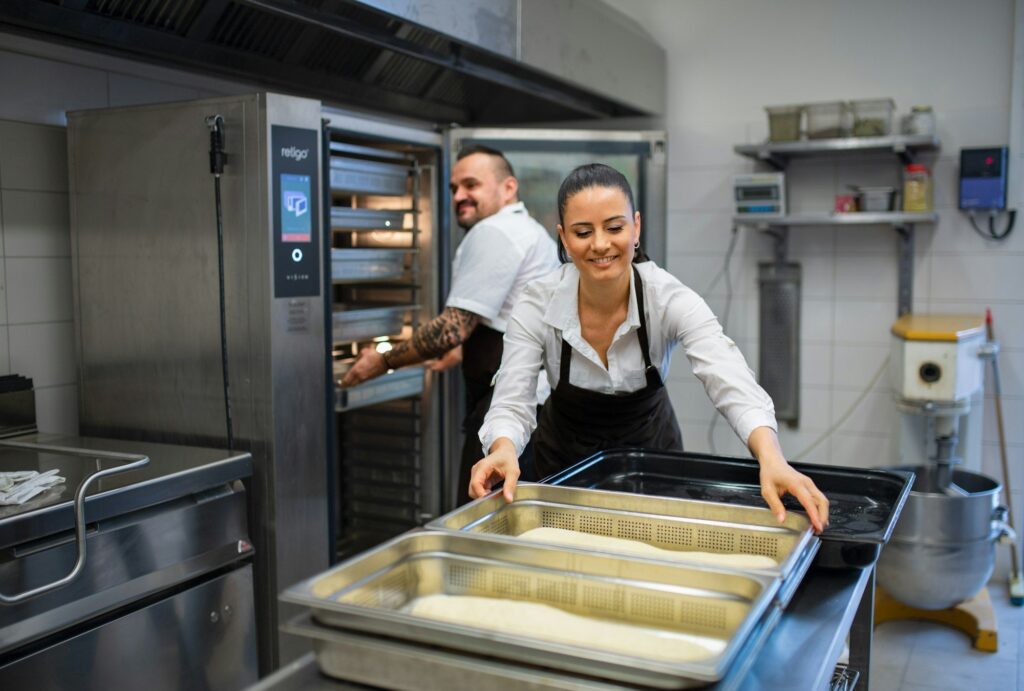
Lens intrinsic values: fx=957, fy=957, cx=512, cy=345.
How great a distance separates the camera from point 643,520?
5.49 feet

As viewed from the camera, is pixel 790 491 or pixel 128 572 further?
pixel 128 572

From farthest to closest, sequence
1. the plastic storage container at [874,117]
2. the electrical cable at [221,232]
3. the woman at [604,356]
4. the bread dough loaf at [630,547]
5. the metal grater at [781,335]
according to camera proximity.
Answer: the metal grater at [781,335] < the plastic storage container at [874,117] < the electrical cable at [221,232] < the woman at [604,356] < the bread dough loaf at [630,547]

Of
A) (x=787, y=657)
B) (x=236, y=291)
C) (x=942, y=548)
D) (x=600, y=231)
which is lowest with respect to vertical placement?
(x=942, y=548)

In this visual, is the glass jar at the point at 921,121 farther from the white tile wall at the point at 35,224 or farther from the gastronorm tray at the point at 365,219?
the white tile wall at the point at 35,224

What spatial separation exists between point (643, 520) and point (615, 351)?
2.42 ft

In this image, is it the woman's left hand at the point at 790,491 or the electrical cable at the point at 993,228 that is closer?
the woman's left hand at the point at 790,491

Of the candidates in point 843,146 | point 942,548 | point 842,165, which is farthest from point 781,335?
point 942,548

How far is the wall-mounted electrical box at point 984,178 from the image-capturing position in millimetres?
4016

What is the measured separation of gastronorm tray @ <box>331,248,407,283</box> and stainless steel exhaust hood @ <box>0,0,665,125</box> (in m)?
0.70

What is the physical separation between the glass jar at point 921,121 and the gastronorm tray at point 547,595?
3.30 m

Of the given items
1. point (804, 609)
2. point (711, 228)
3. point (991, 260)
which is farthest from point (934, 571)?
point (804, 609)

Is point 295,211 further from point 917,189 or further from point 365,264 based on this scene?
point 917,189

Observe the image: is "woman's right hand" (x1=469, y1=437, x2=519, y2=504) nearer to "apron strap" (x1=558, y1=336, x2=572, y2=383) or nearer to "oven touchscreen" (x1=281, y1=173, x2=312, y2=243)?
"apron strap" (x1=558, y1=336, x2=572, y2=383)

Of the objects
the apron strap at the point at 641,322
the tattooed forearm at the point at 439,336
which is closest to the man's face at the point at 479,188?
the tattooed forearm at the point at 439,336
